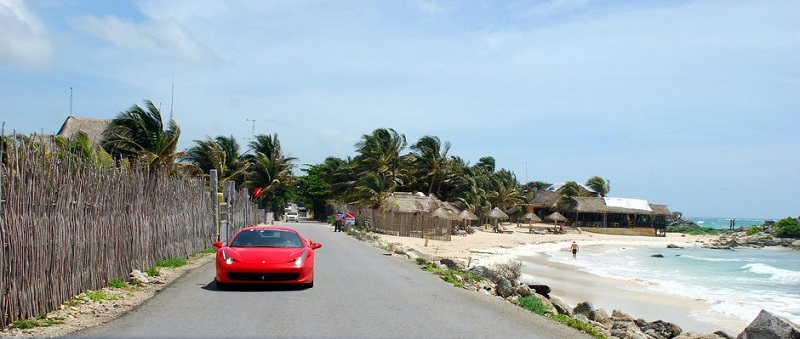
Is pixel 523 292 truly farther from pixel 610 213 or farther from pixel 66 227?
pixel 610 213

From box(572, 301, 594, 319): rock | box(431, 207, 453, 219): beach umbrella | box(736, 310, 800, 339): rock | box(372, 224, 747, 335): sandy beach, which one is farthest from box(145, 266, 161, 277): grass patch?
box(431, 207, 453, 219): beach umbrella

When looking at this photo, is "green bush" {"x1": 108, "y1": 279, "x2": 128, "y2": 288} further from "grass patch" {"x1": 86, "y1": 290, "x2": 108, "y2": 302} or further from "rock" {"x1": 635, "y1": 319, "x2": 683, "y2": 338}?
"rock" {"x1": 635, "y1": 319, "x2": 683, "y2": 338}

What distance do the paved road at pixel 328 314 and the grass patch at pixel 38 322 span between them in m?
0.62

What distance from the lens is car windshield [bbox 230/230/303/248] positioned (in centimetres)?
1354

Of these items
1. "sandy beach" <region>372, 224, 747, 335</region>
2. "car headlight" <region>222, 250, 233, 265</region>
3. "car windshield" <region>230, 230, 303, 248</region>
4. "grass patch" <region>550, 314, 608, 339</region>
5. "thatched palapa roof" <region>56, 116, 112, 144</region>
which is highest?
"thatched palapa roof" <region>56, 116, 112, 144</region>

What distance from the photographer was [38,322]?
8.68 meters

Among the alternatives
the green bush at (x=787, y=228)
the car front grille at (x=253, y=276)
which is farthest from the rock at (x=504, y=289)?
the green bush at (x=787, y=228)

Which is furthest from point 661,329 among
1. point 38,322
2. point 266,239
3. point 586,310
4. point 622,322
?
point 38,322

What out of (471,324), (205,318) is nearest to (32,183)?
(205,318)

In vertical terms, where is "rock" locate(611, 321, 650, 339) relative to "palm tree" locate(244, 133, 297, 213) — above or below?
below

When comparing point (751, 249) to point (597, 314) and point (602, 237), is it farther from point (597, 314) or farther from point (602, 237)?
point (597, 314)

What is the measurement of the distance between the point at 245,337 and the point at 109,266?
495 cm

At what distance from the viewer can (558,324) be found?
10.8 metres

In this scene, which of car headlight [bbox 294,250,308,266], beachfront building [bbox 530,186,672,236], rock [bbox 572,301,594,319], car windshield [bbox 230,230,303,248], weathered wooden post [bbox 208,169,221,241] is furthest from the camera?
beachfront building [bbox 530,186,672,236]
